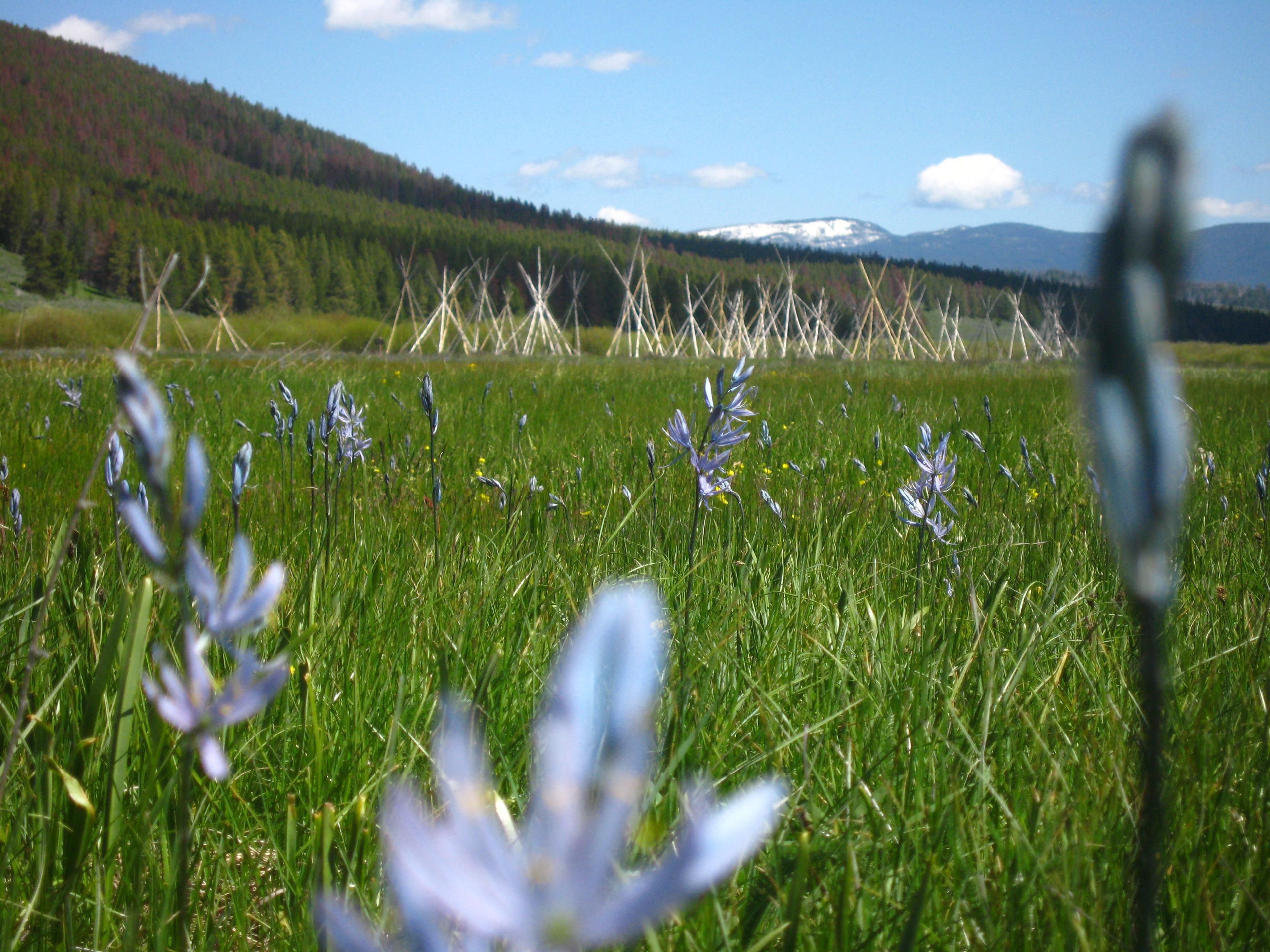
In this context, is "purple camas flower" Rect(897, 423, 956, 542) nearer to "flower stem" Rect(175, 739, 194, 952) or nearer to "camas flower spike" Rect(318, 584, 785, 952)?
"flower stem" Rect(175, 739, 194, 952)

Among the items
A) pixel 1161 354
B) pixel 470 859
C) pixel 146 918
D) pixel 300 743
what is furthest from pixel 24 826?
pixel 1161 354

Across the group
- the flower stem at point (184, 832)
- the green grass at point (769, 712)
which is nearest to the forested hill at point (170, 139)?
the green grass at point (769, 712)

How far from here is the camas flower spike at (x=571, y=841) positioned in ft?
0.63

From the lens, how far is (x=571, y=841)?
0.66 ft

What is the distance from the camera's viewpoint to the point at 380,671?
1.35 metres

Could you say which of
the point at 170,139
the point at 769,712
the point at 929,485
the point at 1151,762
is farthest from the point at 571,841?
the point at 170,139

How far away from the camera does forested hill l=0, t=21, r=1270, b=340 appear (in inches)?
1812

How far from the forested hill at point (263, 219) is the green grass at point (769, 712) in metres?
25.0

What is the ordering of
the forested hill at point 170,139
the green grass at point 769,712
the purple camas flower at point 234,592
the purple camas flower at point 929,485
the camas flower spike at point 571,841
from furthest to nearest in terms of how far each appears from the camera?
the forested hill at point 170,139
the purple camas flower at point 929,485
the green grass at point 769,712
the purple camas flower at point 234,592
the camas flower spike at point 571,841

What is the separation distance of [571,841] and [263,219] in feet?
199

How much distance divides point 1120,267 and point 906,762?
107 cm

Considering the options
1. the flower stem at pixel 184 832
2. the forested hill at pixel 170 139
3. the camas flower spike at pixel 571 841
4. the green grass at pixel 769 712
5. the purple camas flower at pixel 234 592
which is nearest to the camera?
the camas flower spike at pixel 571 841

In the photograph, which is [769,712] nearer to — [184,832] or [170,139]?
[184,832]

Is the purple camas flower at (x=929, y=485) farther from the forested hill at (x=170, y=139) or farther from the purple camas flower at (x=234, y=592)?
the forested hill at (x=170, y=139)
